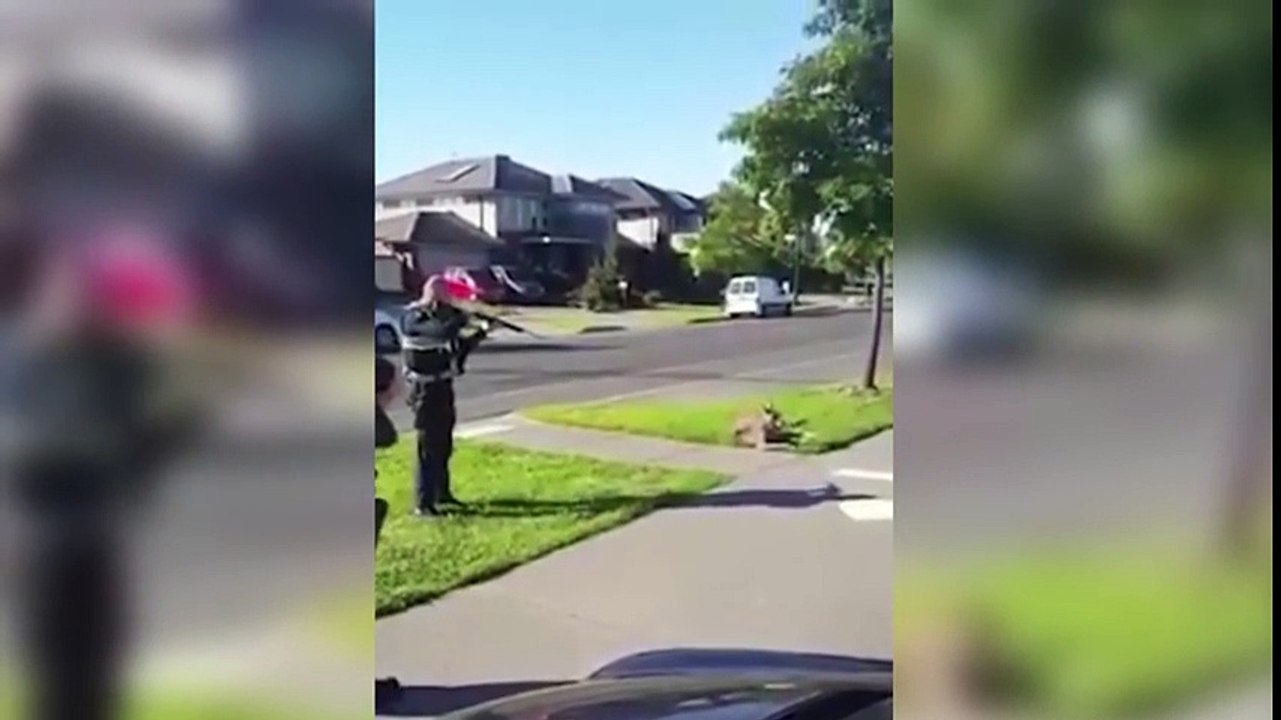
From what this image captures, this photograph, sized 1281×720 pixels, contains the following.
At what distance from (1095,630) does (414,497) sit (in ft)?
2.75

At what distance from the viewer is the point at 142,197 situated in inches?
51.3

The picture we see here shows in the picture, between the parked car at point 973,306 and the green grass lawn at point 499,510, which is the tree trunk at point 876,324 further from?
the green grass lawn at point 499,510

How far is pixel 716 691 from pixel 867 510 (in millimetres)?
309

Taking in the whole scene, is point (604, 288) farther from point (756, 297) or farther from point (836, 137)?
point (836, 137)

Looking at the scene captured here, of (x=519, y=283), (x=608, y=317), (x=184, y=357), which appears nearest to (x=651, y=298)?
(x=608, y=317)

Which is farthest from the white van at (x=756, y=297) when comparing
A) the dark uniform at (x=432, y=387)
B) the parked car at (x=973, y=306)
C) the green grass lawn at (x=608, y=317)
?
the dark uniform at (x=432, y=387)

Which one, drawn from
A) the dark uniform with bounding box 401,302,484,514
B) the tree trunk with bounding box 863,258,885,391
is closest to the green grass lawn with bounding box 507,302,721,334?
the dark uniform with bounding box 401,302,484,514

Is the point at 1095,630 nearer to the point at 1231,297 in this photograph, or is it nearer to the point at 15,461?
the point at 1231,297

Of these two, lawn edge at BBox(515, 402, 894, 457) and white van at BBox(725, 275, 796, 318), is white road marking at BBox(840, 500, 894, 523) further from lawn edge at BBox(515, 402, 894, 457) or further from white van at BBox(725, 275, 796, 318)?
white van at BBox(725, 275, 796, 318)

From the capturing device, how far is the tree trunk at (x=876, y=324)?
1.61 metres

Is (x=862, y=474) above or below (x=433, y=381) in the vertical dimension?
below

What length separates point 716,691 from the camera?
158cm

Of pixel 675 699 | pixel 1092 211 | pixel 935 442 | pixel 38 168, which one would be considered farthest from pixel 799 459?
pixel 38 168

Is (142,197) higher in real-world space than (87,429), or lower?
higher
